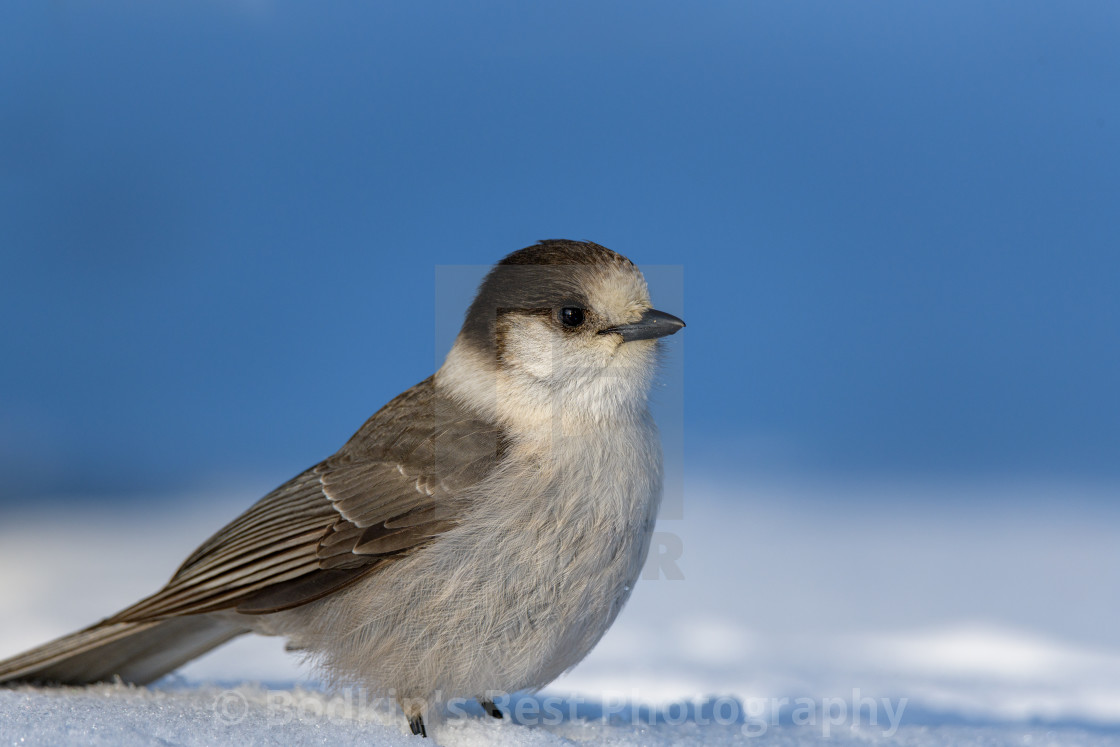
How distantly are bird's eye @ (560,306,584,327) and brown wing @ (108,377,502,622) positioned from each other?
0.39 m

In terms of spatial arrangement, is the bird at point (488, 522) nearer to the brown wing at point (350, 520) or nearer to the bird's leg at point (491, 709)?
the brown wing at point (350, 520)

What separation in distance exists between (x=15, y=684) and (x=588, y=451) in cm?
209

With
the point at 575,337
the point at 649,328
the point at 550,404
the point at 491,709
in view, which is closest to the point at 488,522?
the point at 550,404

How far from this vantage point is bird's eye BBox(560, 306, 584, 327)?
2916 millimetres

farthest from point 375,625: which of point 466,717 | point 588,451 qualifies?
point 588,451

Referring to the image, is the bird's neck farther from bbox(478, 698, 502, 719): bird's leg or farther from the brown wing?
bbox(478, 698, 502, 719): bird's leg

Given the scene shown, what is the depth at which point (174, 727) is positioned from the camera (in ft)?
9.25

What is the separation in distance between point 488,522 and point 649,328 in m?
0.73

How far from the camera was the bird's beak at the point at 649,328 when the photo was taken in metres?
2.87

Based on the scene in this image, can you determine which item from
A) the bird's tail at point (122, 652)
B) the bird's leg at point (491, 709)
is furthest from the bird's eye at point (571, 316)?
the bird's tail at point (122, 652)

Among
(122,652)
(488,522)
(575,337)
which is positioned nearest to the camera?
(488,522)

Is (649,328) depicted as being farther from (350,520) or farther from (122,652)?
(122,652)

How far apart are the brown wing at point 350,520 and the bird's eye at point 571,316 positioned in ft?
1.29

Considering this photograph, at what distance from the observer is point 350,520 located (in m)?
2.98
